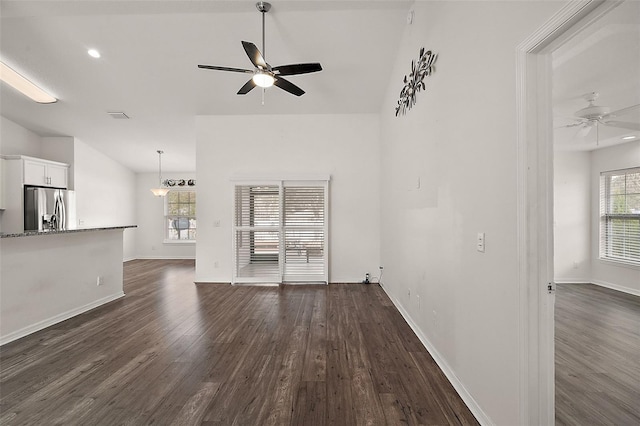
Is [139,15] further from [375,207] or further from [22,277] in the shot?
[375,207]

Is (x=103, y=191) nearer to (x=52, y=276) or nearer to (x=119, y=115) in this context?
(x=119, y=115)

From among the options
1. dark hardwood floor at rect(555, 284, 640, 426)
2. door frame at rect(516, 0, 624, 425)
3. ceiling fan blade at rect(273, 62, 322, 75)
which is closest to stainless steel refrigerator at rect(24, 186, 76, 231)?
ceiling fan blade at rect(273, 62, 322, 75)

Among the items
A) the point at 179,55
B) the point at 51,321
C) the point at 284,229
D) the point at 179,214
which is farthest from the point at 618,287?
the point at 179,214

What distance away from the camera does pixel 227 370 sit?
7.62 ft

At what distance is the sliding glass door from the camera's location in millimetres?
5301

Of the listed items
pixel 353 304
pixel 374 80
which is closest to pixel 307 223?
pixel 353 304

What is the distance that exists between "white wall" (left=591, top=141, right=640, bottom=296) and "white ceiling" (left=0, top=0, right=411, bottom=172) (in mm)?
4001

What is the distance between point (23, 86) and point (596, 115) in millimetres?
7935

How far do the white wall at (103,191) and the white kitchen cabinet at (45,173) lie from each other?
26 centimetres

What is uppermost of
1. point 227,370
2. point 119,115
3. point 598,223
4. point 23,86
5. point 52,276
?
point 23,86

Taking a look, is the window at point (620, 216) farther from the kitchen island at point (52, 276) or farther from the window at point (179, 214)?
the window at point (179, 214)

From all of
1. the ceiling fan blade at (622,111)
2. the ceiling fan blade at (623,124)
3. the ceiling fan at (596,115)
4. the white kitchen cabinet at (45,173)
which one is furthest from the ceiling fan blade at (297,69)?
the white kitchen cabinet at (45,173)

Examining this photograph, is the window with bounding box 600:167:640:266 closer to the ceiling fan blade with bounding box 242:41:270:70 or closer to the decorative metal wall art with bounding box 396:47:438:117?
the decorative metal wall art with bounding box 396:47:438:117

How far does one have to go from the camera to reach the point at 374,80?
4.54 meters
